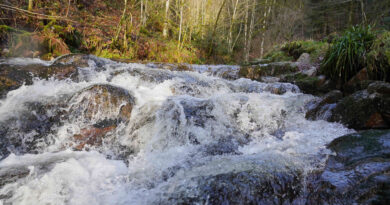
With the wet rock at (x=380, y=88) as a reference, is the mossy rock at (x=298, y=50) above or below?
above

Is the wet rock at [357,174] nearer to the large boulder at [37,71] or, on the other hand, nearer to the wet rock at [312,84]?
the wet rock at [312,84]

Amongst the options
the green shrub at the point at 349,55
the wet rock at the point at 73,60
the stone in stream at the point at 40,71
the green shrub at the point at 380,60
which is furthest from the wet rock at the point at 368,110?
the wet rock at the point at 73,60

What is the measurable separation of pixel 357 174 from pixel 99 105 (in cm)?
331

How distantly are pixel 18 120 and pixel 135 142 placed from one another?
1.66m

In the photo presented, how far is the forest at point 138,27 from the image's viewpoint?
225 inches

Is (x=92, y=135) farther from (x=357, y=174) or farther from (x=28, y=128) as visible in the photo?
(x=357, y=174)

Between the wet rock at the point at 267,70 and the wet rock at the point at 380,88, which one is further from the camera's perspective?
the wet rock at the point at 267,70

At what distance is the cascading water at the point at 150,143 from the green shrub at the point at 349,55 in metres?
1.06

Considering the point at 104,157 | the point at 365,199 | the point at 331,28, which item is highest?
the point at 331,28

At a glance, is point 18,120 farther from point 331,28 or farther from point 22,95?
point 331,28

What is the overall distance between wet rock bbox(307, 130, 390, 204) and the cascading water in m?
0.15

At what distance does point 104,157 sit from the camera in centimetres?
280

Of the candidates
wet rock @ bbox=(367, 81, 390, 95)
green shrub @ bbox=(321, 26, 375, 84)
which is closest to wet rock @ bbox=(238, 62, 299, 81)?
green shrub @ bbox=(321, 26, 375, 84)

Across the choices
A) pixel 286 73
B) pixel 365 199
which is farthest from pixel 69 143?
pixel 286 73
